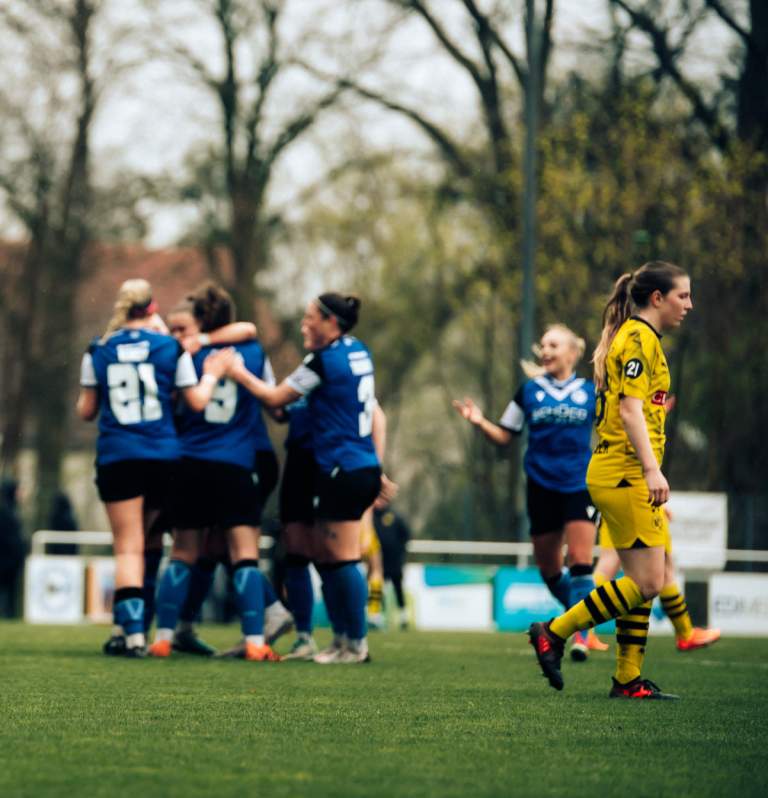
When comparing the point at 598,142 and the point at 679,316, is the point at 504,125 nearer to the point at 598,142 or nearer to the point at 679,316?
the point at 598,142

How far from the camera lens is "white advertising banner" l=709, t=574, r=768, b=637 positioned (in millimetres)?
20422

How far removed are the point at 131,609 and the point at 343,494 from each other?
1.39 m


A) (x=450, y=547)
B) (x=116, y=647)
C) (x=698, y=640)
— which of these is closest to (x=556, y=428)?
(x=698, y=640)

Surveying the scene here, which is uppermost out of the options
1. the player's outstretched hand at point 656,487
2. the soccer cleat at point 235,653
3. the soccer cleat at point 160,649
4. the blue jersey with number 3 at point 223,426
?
the blue jersey with number 3 at point 223,426

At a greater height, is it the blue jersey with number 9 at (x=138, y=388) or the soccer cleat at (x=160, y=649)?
the blue jersey with number 9 at (x=138, y=388)

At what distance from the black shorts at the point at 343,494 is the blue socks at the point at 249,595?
59 centimetres

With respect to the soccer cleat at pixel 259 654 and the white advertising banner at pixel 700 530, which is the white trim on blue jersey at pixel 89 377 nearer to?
the soccer cleat at pixel 259 654

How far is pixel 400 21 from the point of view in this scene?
3002cm

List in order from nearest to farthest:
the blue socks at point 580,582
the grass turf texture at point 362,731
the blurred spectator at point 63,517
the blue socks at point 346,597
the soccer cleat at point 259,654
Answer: the grass turf texture at point 362,731, the blue socks at point 346,597, the soccer cleat at point 259,654, the blue socks at point 580,582, the blurred spectator at point 63,517

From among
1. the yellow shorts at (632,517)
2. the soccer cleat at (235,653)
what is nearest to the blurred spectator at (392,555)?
the soccer cleat at (235,653)

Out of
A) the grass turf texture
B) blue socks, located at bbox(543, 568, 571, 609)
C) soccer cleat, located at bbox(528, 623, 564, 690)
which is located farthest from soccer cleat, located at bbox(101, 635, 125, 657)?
soccer cleat, located at bbox(528, 623, 564, 690)

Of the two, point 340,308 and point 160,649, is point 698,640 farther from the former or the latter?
point 160,649

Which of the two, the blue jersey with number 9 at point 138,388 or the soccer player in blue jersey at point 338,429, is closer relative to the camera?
the soccer player in blue jersey at point 338,429

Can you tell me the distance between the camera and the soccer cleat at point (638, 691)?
7.71 metres
